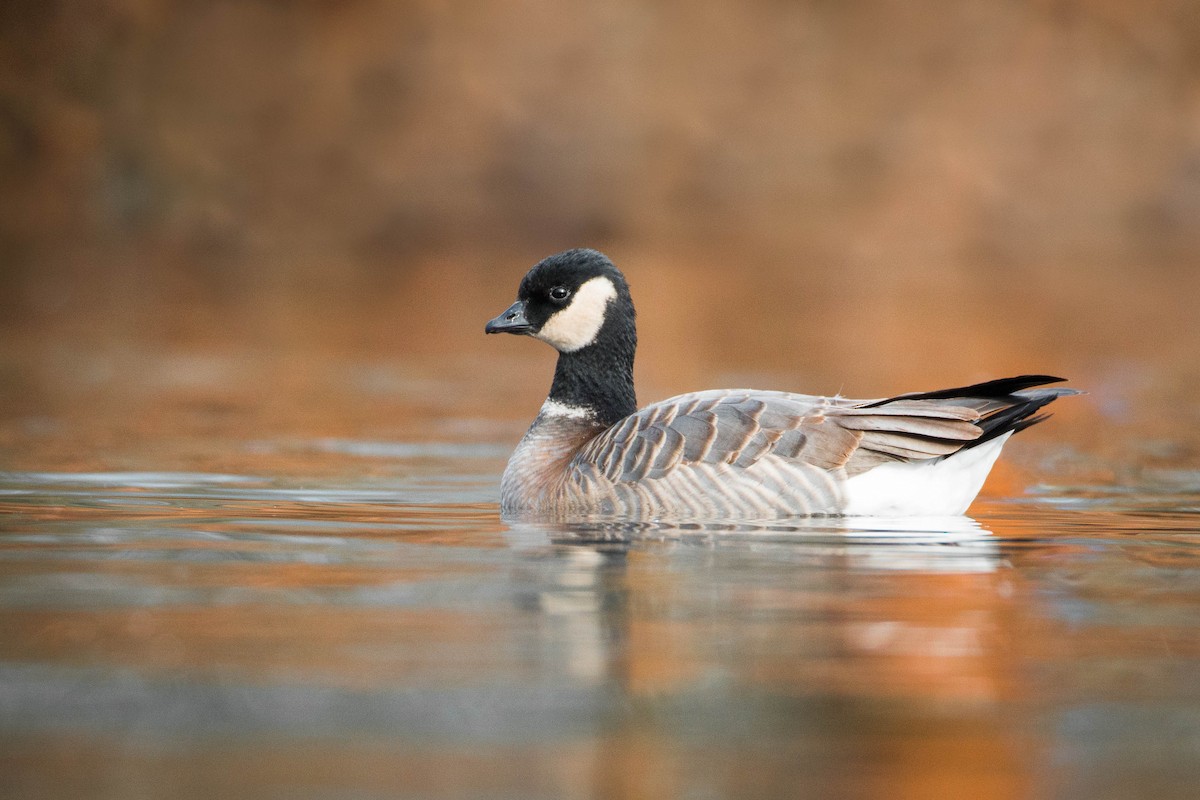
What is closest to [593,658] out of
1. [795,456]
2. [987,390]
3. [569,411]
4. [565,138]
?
[795,456]

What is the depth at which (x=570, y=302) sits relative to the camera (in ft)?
28.6

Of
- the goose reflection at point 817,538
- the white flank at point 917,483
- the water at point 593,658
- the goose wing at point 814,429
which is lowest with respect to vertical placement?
the water at point 593,658

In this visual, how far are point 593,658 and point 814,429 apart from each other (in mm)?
2860

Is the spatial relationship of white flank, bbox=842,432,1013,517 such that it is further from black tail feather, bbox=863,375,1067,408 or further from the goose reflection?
black tail feather, bbox=863,375,1067,408

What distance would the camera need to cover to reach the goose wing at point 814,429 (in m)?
7.22

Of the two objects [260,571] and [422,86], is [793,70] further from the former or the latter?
[260,571]

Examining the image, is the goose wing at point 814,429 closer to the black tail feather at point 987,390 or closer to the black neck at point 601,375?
the black tail feather at point 987,390

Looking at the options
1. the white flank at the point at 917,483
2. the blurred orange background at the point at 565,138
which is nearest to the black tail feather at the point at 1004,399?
the white flank at the point at 917,483

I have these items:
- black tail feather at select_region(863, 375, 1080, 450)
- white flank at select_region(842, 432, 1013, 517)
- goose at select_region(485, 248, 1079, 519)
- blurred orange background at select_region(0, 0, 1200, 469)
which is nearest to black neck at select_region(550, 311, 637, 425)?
goose at select_region(485, 248, 1079, 519)

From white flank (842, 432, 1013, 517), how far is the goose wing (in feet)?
0.23

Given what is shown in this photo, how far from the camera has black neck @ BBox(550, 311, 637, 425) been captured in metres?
8.77

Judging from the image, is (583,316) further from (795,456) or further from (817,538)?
(817,538)

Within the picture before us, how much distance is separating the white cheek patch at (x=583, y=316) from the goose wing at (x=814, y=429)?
1125mm

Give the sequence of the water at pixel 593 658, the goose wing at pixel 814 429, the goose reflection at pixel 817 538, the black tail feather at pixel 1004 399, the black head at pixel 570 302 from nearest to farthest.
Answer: the water at pixel 593 658 → the goose reflection at pixel 817 538 → the black tail feather at pixel 1004 399 → the goose wing at pixel 814 429 → the black head at pixel 570 302
